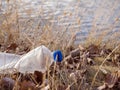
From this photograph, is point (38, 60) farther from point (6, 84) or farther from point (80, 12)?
point (80, 12)

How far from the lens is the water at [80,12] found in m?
4.79

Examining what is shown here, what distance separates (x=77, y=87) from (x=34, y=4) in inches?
157

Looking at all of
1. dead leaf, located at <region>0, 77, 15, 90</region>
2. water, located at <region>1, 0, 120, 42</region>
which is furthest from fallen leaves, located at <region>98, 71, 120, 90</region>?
water, located at <region>1, 0, 120, 42</region>

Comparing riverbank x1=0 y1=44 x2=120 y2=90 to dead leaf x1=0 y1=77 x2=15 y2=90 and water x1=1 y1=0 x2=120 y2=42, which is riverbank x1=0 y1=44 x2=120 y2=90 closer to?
dead leaf x1=0 y1=77 x2=15 y2=90

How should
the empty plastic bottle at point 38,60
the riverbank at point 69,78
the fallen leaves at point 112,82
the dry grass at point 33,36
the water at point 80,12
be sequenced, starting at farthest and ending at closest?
the water at point 80,12 < the dry grass at point 33,36 < the empty plastic bottle at point 38,60 < the fallen leaves at point 112,82 < the riverbank at point 69,78

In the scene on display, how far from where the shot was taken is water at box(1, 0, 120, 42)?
189 inches

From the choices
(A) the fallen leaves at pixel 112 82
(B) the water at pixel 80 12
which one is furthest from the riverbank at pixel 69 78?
(B) the water at pixel 80 12

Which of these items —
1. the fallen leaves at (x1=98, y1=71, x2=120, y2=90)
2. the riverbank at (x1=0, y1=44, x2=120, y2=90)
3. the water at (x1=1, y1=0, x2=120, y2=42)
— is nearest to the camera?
the riverbank at (x1=0, y1=44, x2=120, y2=90)

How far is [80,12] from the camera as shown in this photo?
558 cm

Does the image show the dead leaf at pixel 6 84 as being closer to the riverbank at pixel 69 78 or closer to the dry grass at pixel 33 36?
the riverbank at pixel 69 78

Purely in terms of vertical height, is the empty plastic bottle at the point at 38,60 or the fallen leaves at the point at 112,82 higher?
the empty plastic bottle at the point at 38,60

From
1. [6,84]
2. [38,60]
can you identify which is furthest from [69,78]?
[6,84]

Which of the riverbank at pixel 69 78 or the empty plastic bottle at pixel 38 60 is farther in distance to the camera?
the empty plastic bottle at pixel 38 60

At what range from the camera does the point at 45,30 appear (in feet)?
11.5
